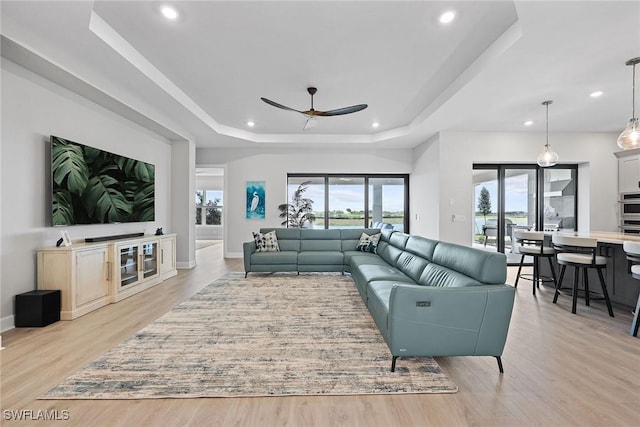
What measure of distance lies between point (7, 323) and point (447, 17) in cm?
510

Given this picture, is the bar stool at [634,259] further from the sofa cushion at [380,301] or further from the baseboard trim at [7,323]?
the baseboard trim at [7,323]

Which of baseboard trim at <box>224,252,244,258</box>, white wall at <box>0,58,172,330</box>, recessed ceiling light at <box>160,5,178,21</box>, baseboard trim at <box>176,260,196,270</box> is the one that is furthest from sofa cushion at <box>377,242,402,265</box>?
white wall at <box>0,58,172,330</box>

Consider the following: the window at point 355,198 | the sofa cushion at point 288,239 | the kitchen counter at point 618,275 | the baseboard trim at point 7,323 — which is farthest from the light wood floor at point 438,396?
the window at point 355,198

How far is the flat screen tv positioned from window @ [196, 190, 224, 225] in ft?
22.0

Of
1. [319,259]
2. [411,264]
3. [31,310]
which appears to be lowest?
[31,310]

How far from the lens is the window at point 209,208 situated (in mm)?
11523

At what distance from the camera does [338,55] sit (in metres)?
3.25

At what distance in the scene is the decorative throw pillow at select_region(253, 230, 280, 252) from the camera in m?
5.26

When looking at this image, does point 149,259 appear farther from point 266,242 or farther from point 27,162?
point 27,162

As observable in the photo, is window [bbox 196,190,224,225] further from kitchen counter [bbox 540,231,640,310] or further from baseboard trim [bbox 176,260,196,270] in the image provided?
kitchen counter [bbox 540,231,640,310]

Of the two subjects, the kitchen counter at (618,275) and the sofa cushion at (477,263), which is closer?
the sofa cushion at (477,263)

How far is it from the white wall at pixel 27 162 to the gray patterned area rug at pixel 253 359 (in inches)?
58.5

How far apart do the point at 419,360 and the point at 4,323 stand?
3.87m

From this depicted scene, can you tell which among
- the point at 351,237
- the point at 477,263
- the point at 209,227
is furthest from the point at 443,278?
the point at 209,227
